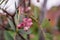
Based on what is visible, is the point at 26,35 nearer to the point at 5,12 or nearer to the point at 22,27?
the point at 22,27

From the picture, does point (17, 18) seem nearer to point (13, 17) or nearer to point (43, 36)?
point (13, 17)

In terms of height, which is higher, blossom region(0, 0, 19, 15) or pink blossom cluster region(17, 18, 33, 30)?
blossom region(0, 0, 19, 15)

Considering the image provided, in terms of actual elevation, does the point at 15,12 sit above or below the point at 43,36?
above

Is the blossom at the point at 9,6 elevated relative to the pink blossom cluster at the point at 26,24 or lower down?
elevated

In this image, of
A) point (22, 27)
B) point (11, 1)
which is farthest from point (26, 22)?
point (11, 1)

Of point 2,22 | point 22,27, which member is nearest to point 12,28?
point 22,27

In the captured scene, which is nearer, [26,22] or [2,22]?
[26,22]

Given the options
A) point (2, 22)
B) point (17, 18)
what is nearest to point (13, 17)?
point (17, 18)

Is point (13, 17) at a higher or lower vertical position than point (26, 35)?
higher

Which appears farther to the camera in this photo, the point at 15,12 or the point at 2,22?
the point at 2,22
